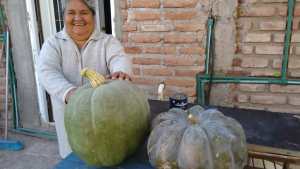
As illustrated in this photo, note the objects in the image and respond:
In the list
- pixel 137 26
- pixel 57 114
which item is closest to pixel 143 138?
pixel 57 114

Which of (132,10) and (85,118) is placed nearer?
(85,118)

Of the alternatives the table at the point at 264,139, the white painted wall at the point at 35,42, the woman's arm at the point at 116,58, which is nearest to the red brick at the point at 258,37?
the table at the point at 264,139

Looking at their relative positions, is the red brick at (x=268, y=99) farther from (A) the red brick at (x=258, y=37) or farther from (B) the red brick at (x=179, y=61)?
(B) the red brick at (x=179, y=61)

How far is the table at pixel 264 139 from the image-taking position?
123cm

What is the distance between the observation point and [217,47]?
2496 mm

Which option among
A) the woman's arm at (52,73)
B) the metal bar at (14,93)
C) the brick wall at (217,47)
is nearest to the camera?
the woman's arm at (52,73)

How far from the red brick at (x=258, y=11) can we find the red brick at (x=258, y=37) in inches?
6.0

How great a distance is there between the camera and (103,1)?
2984 mm

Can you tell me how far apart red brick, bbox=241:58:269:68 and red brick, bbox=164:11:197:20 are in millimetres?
558

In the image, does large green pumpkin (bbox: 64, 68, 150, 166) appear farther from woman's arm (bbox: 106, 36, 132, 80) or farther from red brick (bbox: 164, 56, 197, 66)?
red brick (bbox: 164, 56, 197, 66)

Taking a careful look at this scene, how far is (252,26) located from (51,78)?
5.19 ft

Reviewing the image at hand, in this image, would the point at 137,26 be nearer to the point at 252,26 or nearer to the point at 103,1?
the point at 103,1

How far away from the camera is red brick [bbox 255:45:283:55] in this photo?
2.34m

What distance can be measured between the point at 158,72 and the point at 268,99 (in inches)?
37.6
